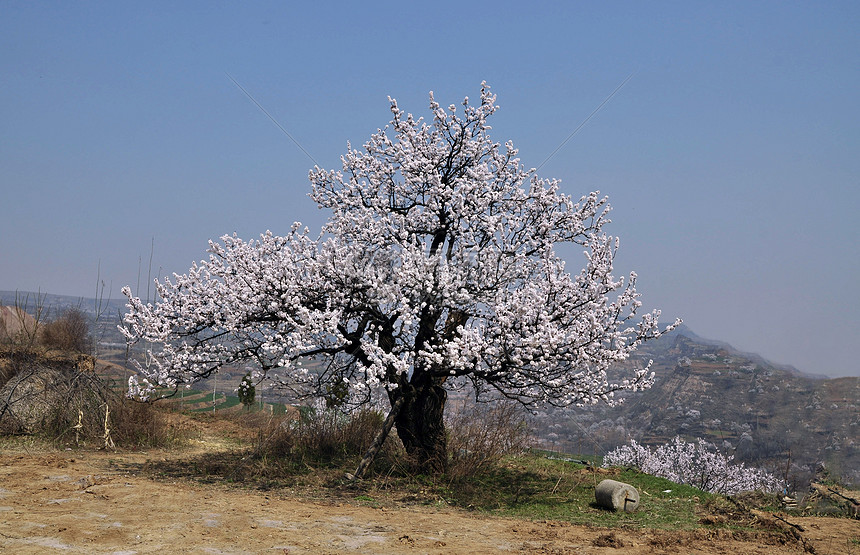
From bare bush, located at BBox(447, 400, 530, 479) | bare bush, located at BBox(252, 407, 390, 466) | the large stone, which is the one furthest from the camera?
bare bush, located at BBox(252, 407, 390, 466)

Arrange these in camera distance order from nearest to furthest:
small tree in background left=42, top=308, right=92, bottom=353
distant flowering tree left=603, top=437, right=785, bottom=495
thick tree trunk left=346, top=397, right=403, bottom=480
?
thick tree trunk left=346, top=397, right=403, bottom=480
small tree in background left=42, top=308, right=92, bottom=353
distant flowering tree left=603, top=437, right=785, bottom=495

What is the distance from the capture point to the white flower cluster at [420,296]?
10.4 meters

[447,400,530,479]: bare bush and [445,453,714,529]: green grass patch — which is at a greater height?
[447,400,530,479]: bare bush

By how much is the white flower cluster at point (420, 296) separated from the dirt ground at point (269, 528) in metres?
1.94

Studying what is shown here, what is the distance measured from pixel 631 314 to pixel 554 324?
1.40 m

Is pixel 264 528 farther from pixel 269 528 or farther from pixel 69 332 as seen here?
pixel 69 332

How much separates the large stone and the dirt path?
1521 millimetres

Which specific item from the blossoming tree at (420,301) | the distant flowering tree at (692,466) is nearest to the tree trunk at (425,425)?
the blossoming tree at (420,301)

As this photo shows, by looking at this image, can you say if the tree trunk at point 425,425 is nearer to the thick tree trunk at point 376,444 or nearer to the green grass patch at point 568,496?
the thick tree trunk at point 376,444

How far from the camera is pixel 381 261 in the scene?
11.6m

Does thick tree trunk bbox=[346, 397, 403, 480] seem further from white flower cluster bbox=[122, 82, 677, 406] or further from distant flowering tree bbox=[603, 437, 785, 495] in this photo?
distant flowering tree bbox=[603, 437, 785, 495]

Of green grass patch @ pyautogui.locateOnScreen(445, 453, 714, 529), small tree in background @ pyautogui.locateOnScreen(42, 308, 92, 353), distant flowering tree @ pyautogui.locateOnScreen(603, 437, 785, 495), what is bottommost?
distant flowering tree @ pyautogui.locateOnScreen(603, 437, 785, 495)

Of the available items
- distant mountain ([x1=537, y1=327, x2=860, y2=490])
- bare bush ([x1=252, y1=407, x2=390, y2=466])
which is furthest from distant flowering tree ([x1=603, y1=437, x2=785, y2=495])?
bare bush ([x1=252, y1=407, x2=390, y2=466])

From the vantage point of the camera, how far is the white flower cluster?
34.1ft
